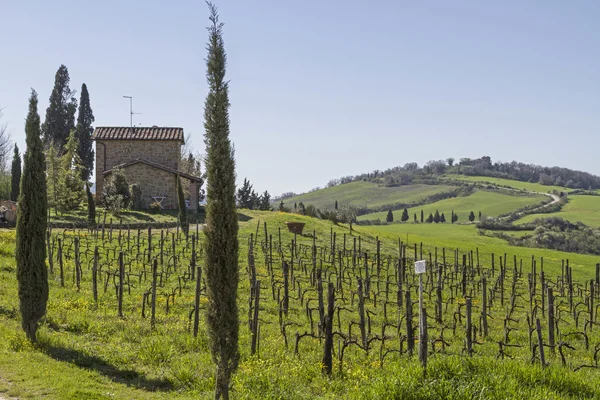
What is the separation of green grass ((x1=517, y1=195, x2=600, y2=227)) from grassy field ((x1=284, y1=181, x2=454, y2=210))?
1355 inches

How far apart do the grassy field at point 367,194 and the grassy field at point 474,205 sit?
38.9 feet

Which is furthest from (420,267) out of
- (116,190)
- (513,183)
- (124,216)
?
(513,183)

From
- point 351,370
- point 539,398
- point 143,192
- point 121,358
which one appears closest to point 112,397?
point 121,358

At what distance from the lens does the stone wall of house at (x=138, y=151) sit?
57844 millimetres

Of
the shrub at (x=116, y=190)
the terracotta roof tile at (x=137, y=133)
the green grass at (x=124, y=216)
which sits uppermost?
the terracotta roof tile at (x=137, y=133)

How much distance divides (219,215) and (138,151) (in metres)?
50.9

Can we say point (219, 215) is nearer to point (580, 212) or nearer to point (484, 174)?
point (580, 212)

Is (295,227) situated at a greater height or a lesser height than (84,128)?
lesser

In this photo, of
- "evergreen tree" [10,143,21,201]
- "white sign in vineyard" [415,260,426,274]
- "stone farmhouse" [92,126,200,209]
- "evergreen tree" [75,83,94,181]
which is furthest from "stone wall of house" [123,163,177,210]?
"white sign in vineyard" [415,260,426,274]

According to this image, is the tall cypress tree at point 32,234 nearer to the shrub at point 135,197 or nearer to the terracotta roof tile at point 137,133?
the shrub at point 135,197

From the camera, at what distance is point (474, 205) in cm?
12338

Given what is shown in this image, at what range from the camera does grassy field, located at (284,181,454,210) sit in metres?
144

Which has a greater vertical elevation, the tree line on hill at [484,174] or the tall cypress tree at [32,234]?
the tree line on hill at [484,174]

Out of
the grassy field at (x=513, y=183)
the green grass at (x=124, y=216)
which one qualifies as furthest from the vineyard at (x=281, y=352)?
the grassy field at (x=513, y=183)
